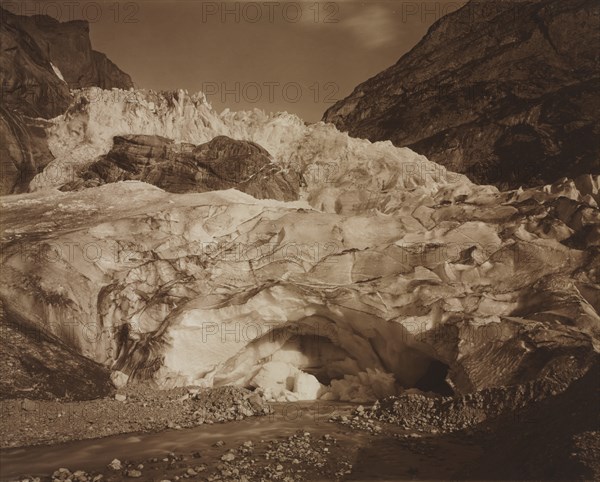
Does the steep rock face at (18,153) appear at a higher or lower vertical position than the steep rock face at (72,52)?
lower

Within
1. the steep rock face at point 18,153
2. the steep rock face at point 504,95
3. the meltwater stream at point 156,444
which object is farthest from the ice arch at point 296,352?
the steep rock face at point 504,95

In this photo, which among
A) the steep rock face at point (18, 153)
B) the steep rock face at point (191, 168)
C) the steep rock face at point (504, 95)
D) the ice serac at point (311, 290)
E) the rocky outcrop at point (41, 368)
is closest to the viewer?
the rocky outcrop at point (41, 368)

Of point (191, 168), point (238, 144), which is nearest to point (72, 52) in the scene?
point (238, 144)

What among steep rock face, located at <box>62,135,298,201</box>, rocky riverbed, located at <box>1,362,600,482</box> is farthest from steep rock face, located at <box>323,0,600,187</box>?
rocky riverbed, located at <box>1,362,600,482</box>

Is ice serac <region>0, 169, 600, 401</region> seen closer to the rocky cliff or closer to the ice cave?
the ice cave

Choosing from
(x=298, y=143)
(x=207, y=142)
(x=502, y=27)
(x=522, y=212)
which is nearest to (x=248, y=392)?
(x=522, y=212)

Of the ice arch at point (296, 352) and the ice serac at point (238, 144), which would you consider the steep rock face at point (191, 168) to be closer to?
the ice serac at point (238, 144)

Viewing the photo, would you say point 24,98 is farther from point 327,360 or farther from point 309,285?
point 327,360
